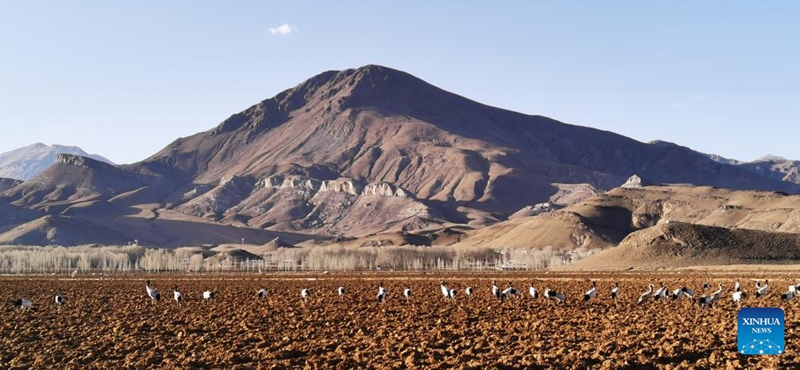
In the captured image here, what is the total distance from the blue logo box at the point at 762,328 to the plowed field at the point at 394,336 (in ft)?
25.1

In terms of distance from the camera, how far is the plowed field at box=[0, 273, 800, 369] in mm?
21750

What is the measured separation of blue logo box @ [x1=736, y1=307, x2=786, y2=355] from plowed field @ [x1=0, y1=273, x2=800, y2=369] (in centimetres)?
764

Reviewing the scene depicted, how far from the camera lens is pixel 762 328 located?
12.2 meters

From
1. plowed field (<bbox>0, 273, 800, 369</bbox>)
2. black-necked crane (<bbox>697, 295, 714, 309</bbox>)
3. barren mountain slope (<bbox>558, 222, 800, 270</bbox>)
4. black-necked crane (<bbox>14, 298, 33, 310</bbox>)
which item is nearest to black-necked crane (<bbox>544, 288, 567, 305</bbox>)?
plowed field (<bbox>0, 273, 800, 369</bbox>)

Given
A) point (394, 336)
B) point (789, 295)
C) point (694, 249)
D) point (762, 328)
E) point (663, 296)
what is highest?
point (694, 249)

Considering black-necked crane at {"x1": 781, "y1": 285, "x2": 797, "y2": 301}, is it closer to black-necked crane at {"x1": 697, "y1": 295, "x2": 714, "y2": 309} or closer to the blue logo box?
black-necked crane at {"x1": 697, "y1": 295, "x2": 714, "y2": 309}

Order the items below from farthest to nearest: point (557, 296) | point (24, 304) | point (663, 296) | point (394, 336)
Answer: point (24, 304)
point (663, 296)
point (557, 296)
point (394, 336)

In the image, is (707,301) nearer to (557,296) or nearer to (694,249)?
(557,296)

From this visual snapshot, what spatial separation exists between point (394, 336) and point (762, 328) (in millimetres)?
15932

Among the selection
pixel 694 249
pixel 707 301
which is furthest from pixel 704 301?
pixel 694 249

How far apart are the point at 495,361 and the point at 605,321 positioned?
10.6 meters

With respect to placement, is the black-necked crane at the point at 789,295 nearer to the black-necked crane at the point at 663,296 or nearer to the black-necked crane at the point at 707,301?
the black-necked crane at the point at 707,301

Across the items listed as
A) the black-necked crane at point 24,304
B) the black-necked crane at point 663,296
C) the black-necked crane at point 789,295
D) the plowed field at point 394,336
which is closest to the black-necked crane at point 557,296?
the plowed field at point 394,336

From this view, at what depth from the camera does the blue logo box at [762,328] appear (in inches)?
480
